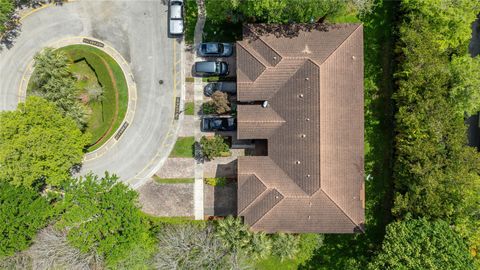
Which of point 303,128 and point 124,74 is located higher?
point 124,74

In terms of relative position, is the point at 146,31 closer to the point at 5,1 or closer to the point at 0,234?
the point at 5,1

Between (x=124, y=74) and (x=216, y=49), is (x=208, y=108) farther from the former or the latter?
(x=124, y=74)

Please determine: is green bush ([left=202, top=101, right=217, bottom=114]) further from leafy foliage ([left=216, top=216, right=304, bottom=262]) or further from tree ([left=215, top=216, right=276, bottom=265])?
tree ([left=215, top=216, right=276, bottom=265])

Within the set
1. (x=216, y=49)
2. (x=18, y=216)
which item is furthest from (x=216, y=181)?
(x=18, y=216)

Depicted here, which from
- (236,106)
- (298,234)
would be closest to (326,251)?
(298,234)

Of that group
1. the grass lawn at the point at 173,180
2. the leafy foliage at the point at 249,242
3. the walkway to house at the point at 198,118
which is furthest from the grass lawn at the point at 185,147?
the leafy foliage at the point at 249,242
